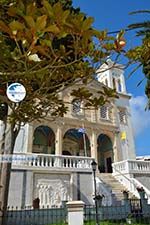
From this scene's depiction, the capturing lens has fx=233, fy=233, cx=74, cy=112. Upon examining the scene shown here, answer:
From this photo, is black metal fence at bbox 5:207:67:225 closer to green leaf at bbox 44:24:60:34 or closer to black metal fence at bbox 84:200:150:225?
black metal fence at bbox 84:200:150:225

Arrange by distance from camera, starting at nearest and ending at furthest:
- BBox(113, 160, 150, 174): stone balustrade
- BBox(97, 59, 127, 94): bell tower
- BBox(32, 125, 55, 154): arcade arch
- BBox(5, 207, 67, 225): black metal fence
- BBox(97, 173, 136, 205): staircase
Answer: BBox(5, 207, 67, 225): black metal fence → BBox(97, 173, 136, 205): staircase → BBox(113, 160, 150, 174): stone balustrade → BBox(32, 125, 55, 154): arcade arch → BBox(97, 59, 127, 94): bell tower

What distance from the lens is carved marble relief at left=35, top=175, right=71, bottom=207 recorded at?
14156mm

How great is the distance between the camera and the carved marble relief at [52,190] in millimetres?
14156

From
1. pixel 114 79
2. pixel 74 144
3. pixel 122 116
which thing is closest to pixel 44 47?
pixel 74 144

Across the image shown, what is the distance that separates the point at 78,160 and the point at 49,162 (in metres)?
2.16

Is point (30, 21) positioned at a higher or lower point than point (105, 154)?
lower

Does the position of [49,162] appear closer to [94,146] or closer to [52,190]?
[52,190]

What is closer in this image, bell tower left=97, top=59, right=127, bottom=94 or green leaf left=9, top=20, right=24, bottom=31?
green leaf left=9, top=20, right=24, bottom=31

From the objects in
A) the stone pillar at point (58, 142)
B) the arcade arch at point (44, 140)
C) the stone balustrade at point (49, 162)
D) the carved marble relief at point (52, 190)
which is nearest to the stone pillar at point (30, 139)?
the stone pillar at point (58, 142)

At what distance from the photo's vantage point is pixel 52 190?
1454cm

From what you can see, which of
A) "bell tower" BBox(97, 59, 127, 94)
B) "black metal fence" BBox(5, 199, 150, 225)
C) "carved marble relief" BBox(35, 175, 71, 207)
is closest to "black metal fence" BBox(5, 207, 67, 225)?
"black metal fence" BBox(5, 199, 150, 225)

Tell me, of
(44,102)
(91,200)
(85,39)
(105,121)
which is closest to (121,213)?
(91,200)

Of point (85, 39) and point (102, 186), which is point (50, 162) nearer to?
point (102, 186)

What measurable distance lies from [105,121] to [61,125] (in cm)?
518
